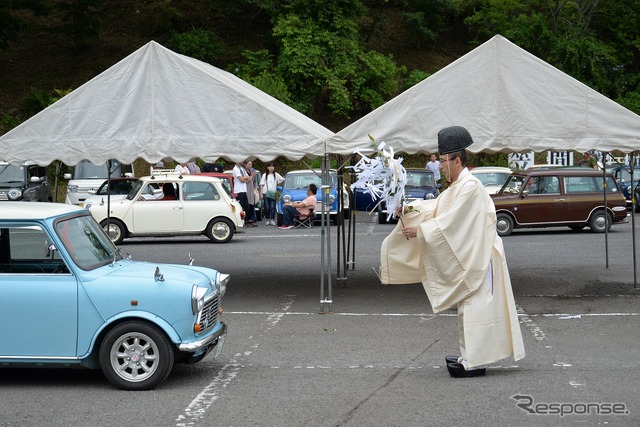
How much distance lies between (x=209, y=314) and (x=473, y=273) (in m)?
2.24

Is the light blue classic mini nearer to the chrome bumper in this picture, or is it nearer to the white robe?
the chrome bumper

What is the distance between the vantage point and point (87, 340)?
7660 millimetres

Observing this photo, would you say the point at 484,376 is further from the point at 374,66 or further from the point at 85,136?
the point at 374,66

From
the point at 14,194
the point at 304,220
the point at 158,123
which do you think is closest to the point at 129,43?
the point at 14,194

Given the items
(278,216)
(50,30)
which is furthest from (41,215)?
(50,30)

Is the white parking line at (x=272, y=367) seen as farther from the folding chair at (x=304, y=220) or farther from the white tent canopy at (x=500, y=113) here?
the folding chair at (x=304, y=220)

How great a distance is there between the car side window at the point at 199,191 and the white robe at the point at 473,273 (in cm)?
1414

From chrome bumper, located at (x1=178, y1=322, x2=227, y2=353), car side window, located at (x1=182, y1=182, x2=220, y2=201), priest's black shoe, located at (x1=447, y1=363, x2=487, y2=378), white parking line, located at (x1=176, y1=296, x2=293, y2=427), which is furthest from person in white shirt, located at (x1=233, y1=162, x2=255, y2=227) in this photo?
priest's black shoe, located at (x1=447, y1=363, x2=487, y2=378)

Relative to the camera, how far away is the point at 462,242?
7836 millimetres

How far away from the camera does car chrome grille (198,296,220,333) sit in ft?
25.7

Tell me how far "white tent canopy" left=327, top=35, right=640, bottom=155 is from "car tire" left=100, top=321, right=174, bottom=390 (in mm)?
4902

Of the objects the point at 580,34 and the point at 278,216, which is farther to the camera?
the point at 580,34

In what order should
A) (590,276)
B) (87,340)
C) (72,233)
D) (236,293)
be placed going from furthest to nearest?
(590,276)
(236,293)
(72,233)
(87,340)

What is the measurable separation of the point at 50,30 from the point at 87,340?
130ft
